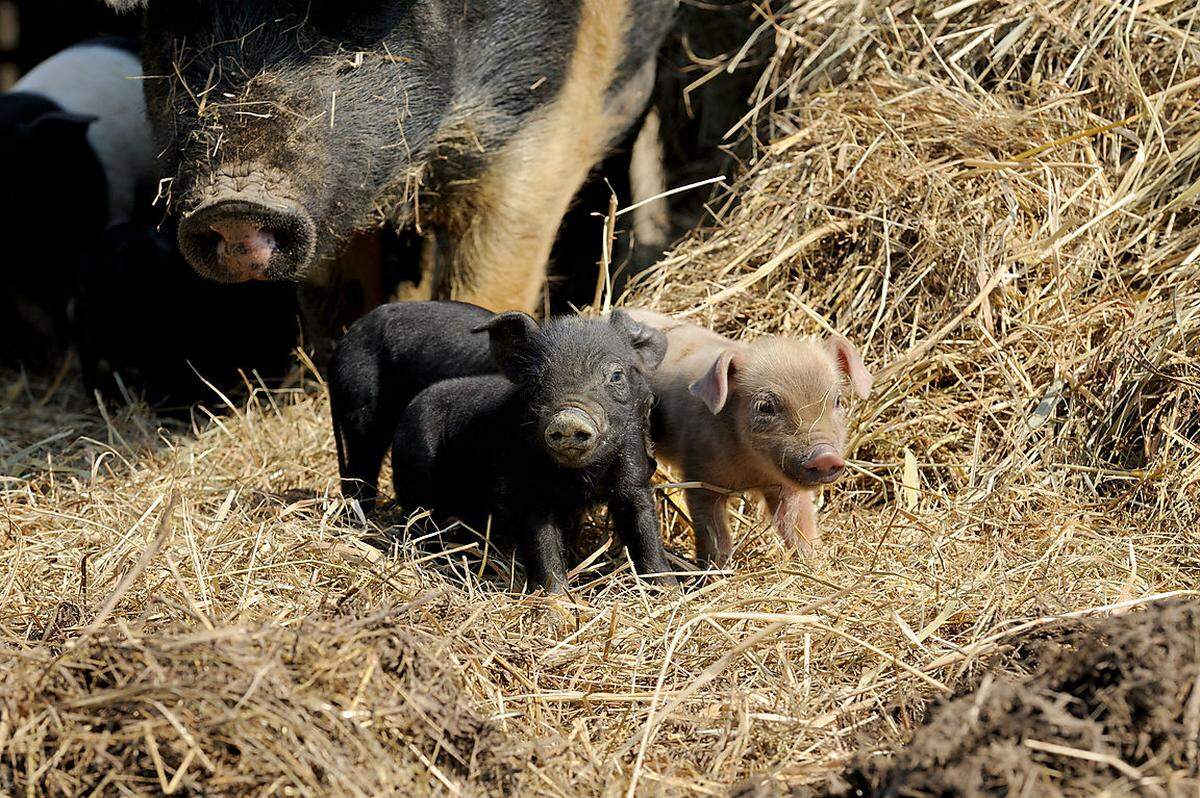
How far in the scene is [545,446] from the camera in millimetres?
2852

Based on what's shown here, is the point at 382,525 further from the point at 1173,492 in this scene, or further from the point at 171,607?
the point at 1173,492

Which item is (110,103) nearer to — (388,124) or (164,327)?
(164,327)

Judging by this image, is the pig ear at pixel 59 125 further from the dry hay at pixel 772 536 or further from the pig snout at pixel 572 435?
the pig snout at pixel 572 435

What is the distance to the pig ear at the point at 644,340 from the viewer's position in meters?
3.08

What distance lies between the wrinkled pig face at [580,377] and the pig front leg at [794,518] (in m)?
0.44

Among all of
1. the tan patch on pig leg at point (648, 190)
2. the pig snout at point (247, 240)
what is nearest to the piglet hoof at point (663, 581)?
the pig snout at point (247, 240)

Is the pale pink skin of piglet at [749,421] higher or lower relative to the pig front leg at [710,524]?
higher

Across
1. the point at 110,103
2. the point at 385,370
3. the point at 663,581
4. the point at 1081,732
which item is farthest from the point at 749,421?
the point at 110,103

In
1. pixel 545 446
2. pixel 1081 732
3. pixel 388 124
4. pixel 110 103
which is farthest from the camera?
pixel 110 103

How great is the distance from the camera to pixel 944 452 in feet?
11.9

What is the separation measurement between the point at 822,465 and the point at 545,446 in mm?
609

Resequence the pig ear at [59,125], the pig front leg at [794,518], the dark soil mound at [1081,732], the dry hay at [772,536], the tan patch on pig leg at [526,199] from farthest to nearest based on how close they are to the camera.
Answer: the pig ear at [59,125] → the tan patch on pig leg at [526,199] → the pig front leg at [794,518] → the dry hay at [772,536] → the dark soil mound at [1081,732]

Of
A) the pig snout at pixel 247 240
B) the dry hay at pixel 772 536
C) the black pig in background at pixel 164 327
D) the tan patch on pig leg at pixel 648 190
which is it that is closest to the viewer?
the dry hay at pixel 772 536

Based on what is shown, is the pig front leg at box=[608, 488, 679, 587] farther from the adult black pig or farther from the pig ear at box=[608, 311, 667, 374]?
the adult black pig
